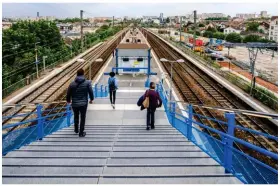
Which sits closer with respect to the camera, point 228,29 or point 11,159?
point 11,159

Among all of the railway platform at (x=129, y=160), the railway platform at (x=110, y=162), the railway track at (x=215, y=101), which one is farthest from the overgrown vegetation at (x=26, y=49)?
the railway platform at (x=110, y=162)

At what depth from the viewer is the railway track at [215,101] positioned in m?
13.3

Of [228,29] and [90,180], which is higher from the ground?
[228,29]

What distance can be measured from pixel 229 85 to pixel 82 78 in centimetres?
2027

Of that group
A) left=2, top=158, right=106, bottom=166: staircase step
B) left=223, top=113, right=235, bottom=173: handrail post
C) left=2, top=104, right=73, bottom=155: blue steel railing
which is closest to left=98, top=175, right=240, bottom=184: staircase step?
left=223, top=113, right=235, bottom=173: handrail post

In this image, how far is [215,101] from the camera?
2069 centimetres

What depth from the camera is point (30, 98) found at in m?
21.3

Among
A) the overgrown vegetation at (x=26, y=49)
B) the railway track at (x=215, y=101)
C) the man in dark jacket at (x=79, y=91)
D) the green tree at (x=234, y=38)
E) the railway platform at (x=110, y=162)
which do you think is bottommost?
the railway track at (x=215, y=101)

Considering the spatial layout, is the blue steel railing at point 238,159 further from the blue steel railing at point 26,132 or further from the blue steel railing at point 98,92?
the blue steel railing at point 98,92

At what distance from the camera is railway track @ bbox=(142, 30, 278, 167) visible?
13336 millimetres

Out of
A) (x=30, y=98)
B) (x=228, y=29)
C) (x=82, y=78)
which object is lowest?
(x=30, y=98)

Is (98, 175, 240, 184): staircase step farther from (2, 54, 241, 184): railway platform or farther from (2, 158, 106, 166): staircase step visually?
(2, 158, 106, 166): staircase step

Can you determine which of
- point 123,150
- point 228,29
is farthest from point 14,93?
point 228,29

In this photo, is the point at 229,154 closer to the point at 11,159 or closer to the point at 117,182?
the point at 117,182
